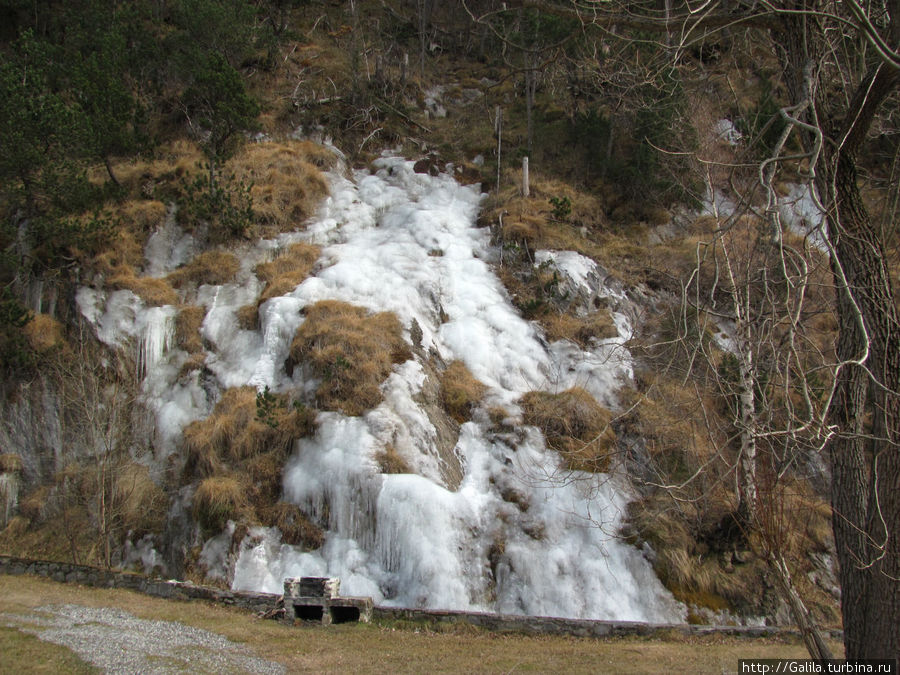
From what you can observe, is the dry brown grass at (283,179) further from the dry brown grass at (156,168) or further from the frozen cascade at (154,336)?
the frozen cascade at (154,336)

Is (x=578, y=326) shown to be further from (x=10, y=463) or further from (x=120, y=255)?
(x=10, y=463)

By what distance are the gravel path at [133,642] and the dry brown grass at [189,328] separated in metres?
7.36

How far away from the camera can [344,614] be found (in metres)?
9.77

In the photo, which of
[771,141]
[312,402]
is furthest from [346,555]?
[771,141]

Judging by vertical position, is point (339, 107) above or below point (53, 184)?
above

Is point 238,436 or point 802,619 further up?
point 238,436

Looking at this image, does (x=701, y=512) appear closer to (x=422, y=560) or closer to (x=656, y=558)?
(x=656, y=558)

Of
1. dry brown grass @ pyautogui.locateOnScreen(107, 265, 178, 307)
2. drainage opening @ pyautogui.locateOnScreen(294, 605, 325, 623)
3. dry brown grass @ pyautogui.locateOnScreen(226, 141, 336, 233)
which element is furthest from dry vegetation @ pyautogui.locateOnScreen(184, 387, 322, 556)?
dry brown grass @ pyautogui.locateOnScreen(226, 141, 336, 233)

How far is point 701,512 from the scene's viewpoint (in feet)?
39.6

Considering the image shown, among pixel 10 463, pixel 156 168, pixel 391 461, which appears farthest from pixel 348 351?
pixel 156 168

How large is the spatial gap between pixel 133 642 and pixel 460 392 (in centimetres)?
866

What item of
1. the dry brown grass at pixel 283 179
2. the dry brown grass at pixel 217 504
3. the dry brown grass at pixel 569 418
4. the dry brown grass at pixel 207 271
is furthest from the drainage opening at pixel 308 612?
the dry brown grass at pixel 283 179

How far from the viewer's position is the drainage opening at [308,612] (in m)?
9.68

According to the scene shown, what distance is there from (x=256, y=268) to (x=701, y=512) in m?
13.9
